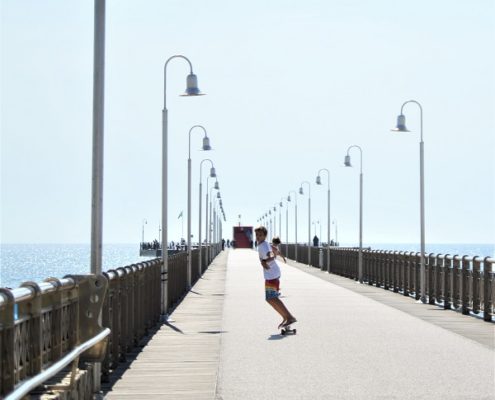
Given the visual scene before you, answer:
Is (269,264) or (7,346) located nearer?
(7,346)

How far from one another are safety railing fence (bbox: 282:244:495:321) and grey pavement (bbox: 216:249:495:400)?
1364 mm

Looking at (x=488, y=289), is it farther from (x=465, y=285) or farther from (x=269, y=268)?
(x=269, y=268)

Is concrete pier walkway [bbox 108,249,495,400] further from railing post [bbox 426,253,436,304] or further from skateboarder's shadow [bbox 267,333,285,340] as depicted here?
railing post [bbox 426,253,436,304]

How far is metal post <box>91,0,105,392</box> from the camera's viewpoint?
11.2 m

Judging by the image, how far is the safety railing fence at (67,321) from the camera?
7207 millimetres

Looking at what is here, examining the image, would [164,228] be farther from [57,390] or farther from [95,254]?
[57,390]

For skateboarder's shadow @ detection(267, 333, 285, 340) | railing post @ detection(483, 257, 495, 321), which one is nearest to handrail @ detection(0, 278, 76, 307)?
skateboarder's shadow @ detection(267, 333, 285, 340)

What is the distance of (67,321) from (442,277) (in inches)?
634

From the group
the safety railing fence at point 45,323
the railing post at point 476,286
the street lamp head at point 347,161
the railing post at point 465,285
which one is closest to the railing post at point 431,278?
the railing post at point 465,285

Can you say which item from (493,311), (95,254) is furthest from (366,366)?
(493,311)

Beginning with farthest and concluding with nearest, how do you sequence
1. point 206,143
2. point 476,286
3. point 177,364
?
1. point 206,143
2. point 476,286
3. point 177,364

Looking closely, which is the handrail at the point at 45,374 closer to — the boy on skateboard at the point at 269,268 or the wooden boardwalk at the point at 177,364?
the wooden boardwalk at the point at 177,364

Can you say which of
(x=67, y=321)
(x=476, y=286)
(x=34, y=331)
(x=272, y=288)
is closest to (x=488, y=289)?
(x=476, y=286)

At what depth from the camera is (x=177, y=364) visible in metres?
13.4
